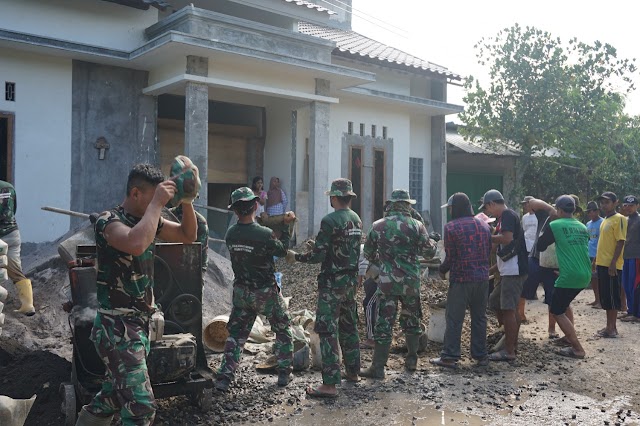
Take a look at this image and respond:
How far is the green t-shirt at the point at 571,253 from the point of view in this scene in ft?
22.7

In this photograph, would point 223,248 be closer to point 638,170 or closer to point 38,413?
point 38,413

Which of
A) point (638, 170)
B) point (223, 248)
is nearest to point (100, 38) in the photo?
point (223, 248)

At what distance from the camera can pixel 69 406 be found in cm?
413

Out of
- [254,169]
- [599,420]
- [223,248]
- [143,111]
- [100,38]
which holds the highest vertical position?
[100,38]

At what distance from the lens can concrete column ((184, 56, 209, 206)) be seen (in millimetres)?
10727

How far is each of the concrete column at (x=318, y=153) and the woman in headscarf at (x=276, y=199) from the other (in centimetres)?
62

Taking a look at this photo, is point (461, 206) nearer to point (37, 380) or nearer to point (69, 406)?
point (69, 406)

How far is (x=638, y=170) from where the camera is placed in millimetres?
18688

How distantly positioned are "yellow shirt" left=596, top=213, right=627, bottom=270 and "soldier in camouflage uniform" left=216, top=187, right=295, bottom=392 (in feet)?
17.7

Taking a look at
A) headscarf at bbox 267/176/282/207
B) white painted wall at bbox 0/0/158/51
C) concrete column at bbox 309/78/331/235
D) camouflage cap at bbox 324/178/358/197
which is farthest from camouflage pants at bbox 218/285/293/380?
white painted wall at bbox 0/0/158/51

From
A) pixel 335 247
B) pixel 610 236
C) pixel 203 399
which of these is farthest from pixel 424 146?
pixel 203 399

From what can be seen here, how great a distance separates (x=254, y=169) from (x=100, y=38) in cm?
474

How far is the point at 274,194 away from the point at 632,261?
702cm

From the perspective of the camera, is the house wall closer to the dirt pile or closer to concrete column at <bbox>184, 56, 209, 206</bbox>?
concrete column at <bbox>184, 56, 209, 206</bbox>
